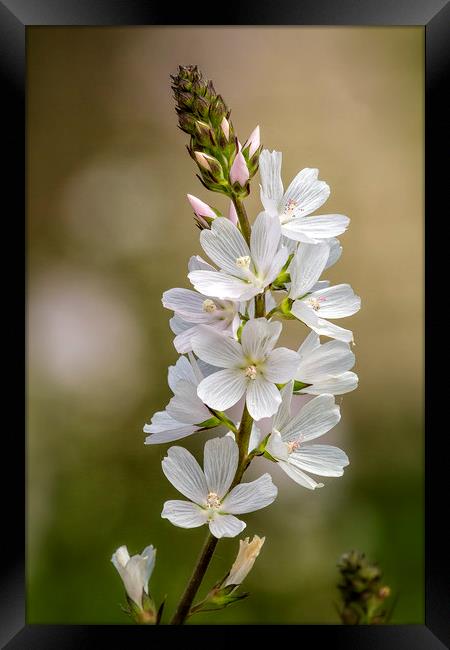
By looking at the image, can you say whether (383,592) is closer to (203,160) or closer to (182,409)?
(182,409)

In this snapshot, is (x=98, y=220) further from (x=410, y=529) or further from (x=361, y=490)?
(x=410, y=529)

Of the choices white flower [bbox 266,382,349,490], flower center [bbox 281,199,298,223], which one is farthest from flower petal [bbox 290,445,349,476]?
flower center [bbox 281,199,298,223]

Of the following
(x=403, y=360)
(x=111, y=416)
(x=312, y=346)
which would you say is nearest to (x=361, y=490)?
(x=403, y=360)

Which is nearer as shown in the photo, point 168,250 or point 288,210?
point 288,210

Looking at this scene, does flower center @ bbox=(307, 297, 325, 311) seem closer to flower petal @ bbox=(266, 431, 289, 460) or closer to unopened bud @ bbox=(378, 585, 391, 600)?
flower petal @ bbox=(266, 431, 289, 460)

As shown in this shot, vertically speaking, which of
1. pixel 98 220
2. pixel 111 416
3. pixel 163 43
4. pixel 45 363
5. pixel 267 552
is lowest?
pixel 267 552
